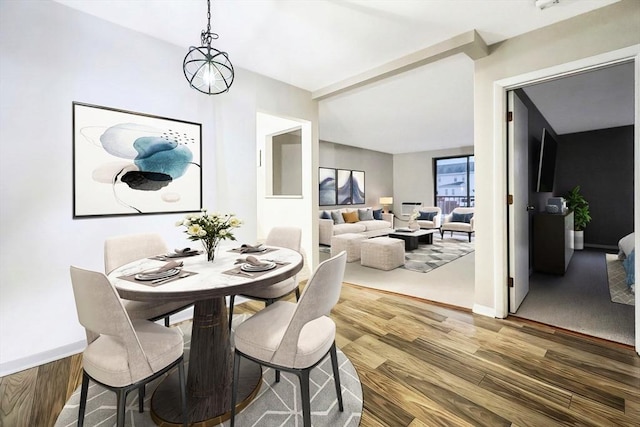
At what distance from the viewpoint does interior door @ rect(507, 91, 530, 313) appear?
8.71 ft

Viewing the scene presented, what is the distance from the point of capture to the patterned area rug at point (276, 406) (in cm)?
146

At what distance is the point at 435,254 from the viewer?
18.0ft

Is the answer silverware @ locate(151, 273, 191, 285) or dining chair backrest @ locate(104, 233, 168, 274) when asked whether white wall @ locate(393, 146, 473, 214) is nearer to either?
dining chair backrest @ locate(104, 233, 168, 274)

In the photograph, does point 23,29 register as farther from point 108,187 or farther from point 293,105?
point 293,105

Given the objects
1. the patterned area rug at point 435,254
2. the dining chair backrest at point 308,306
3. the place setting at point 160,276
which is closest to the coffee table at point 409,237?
the patterned area rug at point 435,254

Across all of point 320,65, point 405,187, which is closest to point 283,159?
point 320,65

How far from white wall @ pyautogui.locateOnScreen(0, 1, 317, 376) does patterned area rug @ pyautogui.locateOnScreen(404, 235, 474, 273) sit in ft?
12.2

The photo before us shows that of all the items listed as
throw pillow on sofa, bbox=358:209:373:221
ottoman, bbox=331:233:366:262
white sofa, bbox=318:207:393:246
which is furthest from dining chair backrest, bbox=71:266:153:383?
throw pillow on sofa, bbox=358:209:373:221

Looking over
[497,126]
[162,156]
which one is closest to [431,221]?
[497,126]

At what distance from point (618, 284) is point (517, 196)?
218 centimetres

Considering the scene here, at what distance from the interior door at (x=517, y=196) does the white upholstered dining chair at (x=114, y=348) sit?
113 inches

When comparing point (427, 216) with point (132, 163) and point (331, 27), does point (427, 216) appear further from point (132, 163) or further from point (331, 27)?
point (132, 163)

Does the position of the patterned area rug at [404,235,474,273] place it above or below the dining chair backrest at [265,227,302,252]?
below

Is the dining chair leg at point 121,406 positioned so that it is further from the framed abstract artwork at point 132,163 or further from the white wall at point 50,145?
the framed abstract artwork at point 132,163
